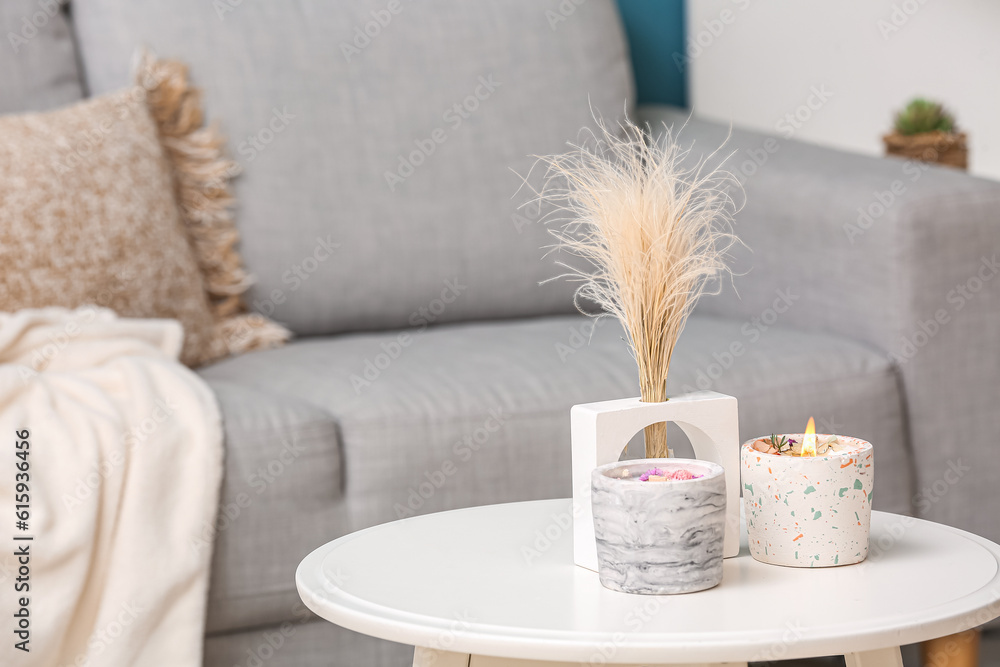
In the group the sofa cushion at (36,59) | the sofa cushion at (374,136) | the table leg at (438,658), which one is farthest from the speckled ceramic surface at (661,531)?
the sofa cushion at (36,59)

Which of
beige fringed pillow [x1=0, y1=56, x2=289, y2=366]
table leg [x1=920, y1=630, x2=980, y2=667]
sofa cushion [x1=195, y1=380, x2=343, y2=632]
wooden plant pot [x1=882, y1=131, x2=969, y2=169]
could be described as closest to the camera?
table leg [x1=920, y1=630, x2=980, y2=667]

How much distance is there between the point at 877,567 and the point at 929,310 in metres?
0.78

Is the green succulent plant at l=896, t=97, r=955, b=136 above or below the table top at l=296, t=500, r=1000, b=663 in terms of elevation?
above

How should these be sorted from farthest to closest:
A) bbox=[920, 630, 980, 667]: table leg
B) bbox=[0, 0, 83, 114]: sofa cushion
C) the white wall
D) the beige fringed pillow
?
the white wall → bbox=[0, 0, 83, 114]: sofa cushion → the beige fringed pillow → bbox=[920, 630, 980, 667]: table leg

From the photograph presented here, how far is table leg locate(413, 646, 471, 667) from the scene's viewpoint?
2.48 ft

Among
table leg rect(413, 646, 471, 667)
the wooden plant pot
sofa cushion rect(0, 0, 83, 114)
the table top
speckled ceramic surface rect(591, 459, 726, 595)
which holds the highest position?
sofa cushion rect(0, 0, 83, 114)

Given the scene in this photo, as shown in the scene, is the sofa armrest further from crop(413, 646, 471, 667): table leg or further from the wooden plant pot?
crop(413, 646, 471, 667): table leg

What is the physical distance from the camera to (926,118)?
188cm

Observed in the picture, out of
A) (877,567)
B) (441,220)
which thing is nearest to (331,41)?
(441,220)

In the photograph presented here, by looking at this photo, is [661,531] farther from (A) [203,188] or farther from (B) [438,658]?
(A) [203,188]

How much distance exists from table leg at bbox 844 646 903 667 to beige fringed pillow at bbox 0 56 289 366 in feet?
3.34

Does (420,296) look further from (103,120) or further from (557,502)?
(557,502)

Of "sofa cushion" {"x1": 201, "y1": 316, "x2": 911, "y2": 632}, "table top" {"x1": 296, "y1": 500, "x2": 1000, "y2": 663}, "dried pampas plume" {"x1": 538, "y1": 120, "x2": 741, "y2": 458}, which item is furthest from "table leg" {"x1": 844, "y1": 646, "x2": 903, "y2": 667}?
"sofa cushion" {"x1": 201, "y1": 316, "x2": 911, "y2": 632}

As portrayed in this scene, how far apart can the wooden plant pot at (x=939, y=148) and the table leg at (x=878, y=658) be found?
4.25 feet
